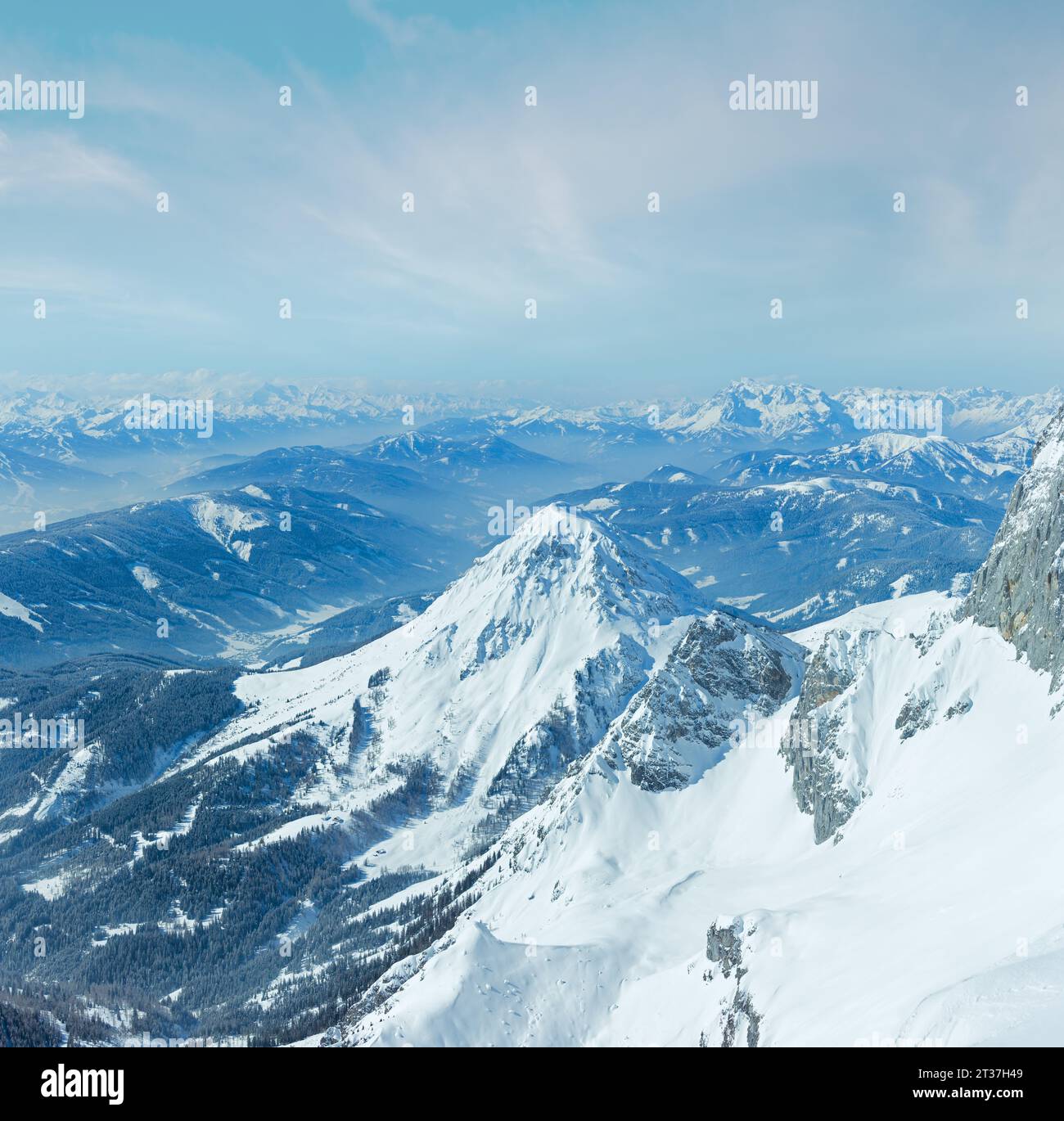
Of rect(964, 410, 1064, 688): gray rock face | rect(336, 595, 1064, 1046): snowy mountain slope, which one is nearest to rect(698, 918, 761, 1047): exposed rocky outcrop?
rect(336, 595, 1064, 1046): snowy mountain slope

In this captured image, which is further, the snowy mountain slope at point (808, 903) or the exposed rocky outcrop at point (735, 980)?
the exposed rocky outcrop at point (735, 980)

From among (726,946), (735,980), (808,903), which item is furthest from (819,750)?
(735,980)

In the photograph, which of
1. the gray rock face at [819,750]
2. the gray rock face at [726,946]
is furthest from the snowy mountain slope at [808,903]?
the gray rock face at [819,750]

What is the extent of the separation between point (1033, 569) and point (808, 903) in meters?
69.0

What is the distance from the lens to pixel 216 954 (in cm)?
19425

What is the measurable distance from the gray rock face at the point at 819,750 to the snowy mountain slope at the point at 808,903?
11.4 ft

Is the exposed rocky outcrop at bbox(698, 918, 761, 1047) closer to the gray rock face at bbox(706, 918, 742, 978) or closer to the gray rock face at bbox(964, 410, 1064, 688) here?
the gray rock face at bbox(706, 918, 742, 978)

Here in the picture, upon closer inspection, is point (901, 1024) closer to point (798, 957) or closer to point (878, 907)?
point (798, 957)

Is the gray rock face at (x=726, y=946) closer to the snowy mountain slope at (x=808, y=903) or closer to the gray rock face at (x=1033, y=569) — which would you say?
the snowy mountain slope at (x=808, y=903)

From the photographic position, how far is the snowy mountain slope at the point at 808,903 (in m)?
64.9

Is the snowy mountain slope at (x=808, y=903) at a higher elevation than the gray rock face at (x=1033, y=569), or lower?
lower

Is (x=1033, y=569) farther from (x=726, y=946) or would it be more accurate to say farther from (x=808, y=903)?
(x=726, y=946)
